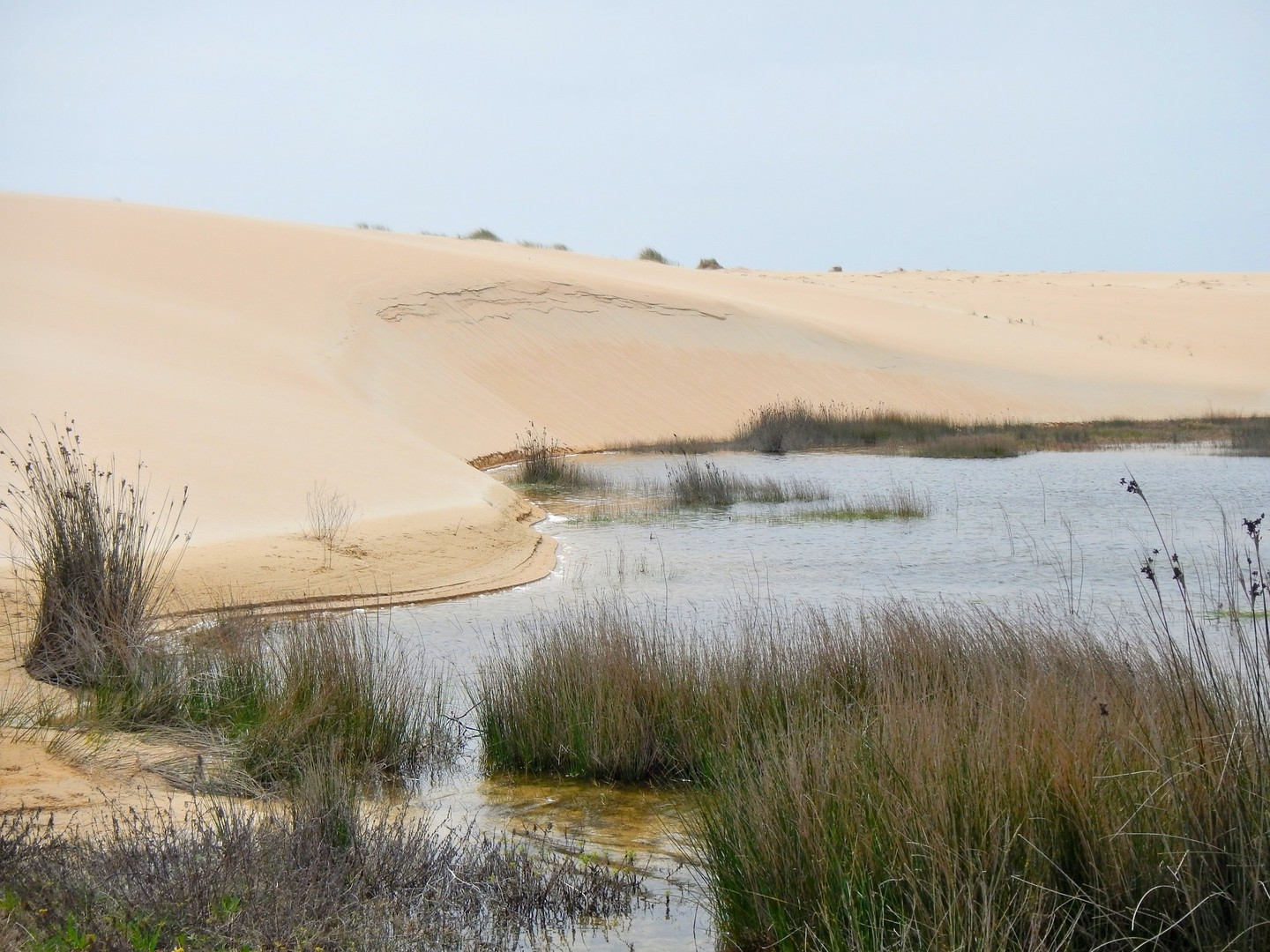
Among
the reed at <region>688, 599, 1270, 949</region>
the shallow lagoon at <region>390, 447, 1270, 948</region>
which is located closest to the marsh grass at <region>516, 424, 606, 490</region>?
the shallow lagoon at <region>390, 447, 1270, 948</region>

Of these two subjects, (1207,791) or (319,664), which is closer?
(1207,791)

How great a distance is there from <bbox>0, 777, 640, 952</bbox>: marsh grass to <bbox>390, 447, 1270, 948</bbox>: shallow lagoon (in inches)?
12.9

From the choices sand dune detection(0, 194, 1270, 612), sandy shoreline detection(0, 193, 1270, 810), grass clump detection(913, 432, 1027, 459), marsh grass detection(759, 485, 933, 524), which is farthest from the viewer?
grass clump detection(913, 432, 1027, 459)

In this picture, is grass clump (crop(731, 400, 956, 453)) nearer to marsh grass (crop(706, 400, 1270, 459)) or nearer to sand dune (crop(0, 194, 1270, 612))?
marsh grass (crop(706, 400, 1270, 459))

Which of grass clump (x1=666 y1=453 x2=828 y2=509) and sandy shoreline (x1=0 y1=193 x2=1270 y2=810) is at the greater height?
sandy shoreline (x1=0 y1=193 x2=1270 y2=810)

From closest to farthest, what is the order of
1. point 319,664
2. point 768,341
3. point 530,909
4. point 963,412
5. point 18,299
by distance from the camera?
point 530,909
point 319,664
point 18,299
point 963,412
point 768,341

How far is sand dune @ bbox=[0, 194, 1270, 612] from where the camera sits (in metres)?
13.4

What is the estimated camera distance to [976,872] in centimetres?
351

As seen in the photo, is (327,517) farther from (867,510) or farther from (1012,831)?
(1012,831)

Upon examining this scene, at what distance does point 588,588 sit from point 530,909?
7051 millimetres

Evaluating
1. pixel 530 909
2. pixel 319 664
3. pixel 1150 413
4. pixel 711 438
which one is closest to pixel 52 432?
pixel 319 664

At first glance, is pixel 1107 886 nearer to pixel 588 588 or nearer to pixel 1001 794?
pixel 1001 794

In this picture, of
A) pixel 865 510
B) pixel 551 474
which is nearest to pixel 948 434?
pixel 551 474

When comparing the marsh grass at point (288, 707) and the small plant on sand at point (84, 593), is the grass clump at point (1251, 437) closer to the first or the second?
the marsh grass at point (288, 707)
